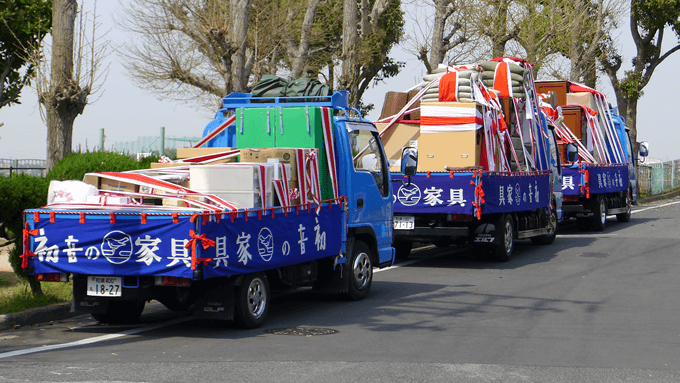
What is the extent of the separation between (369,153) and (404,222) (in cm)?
317

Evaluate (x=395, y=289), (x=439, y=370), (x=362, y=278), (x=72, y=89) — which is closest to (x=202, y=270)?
(x=439, y=370)

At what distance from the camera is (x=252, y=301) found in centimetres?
816

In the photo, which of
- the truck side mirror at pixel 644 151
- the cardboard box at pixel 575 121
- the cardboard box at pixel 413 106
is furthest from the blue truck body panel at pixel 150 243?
the truck side mirror at pixel 644 151

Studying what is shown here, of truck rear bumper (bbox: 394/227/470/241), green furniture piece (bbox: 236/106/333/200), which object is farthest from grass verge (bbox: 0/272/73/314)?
truck rear bumper (bbox: 394/227/470/241)

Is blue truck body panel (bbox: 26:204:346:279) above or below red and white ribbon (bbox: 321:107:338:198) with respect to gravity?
below

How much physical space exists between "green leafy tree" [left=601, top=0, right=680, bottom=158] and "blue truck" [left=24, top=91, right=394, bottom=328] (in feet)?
107

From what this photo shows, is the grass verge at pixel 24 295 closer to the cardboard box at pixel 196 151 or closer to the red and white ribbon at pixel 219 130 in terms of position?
the cardboard box at pixel 196 151

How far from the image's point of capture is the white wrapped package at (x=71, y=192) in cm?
780

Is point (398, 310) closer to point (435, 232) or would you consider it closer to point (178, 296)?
point (178, 296)

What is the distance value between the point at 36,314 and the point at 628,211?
18719mm

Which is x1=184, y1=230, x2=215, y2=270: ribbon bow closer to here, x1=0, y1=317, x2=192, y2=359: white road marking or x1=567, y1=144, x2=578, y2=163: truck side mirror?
x1=0, y1=317, x2=192, y2=359: white road marking

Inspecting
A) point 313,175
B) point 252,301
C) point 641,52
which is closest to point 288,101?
point 313,175

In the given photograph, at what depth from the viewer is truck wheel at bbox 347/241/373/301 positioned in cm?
986

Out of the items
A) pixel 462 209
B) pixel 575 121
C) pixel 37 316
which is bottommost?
pixel 37 316
